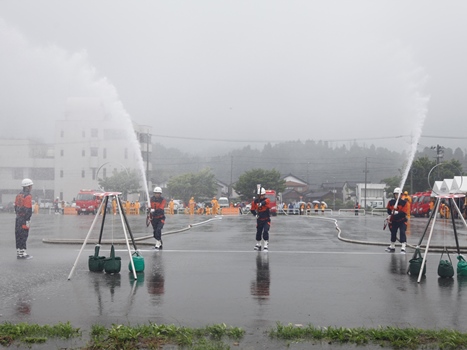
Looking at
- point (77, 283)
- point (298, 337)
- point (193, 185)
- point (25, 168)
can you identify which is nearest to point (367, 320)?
point (298, 337)

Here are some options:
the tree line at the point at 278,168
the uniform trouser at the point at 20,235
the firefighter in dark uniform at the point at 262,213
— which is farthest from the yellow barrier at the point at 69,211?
the firefighter in dark uniform at the point at 262,213

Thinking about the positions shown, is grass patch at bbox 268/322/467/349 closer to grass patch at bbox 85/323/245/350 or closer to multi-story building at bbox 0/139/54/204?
grass patch at bbox 85/323/245/350

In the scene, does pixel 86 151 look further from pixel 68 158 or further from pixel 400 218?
pixel 400 218

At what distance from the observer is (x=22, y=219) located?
13.2 meters

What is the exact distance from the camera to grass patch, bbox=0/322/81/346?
5.85 m

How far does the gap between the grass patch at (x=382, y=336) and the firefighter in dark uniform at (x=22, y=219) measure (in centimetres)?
894

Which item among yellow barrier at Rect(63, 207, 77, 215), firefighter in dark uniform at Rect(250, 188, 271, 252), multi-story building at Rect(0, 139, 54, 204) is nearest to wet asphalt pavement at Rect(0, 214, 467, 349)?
firefighter in dark uniform at Rect(250, 188, 271, 252)

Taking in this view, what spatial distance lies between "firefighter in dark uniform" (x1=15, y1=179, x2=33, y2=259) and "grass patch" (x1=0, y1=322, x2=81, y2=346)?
7269mm

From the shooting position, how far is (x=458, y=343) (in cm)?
569

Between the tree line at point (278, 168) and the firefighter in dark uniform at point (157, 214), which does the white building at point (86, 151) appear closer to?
the tree line at point (278, 168)

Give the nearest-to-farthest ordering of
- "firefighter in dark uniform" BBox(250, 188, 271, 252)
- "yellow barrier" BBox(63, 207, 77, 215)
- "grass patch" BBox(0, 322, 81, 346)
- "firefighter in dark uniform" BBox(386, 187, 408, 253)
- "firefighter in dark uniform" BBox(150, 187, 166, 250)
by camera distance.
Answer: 1. "grass patch" BBox(0, 322, 81, 346)
2. "firefighter in dark uniform" BBox(386, 187, 408, 253)
3. "firefighter in dark uniform" BBox(250, 188, 271, 252)
4. "firefighter in dark uniform" BBox(150, 187, 166, 250)
5. "yellow barrier" BBox(63, 207, 77, 215)

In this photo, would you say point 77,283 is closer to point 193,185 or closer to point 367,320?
point 367,320

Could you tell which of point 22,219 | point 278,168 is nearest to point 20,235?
point 22,219

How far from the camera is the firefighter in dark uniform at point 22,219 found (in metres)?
13.0
